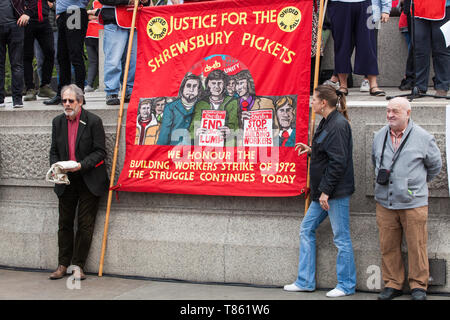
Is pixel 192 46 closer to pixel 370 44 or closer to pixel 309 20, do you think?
pixel 309 20

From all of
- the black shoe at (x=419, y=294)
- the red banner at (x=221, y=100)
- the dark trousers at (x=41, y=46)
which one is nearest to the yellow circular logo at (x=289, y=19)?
the red banner at (x=221, y=100)

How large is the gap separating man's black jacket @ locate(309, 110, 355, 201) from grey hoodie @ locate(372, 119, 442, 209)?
391mm

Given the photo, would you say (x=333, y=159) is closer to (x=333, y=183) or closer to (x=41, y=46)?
(x=333, y=183)

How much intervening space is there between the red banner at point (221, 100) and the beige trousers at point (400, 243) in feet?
3.09

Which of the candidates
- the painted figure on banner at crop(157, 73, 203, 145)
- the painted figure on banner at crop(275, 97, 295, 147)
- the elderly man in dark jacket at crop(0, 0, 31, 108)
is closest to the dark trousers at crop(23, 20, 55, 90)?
the elderly man in dark jacket at crop(0, 0, 31, 108)

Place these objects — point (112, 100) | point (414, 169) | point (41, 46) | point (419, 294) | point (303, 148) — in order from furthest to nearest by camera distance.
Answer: point (41, 46)
point (112, 100)
point (303, 148)
point (419, 294)
point (414, 169)

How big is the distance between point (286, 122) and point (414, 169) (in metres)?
1.44

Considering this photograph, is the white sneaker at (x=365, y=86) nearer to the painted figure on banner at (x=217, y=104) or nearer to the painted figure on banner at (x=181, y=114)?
the painted figure on banner at (x=217, y=104)

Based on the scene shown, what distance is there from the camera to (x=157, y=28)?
23.6 ft

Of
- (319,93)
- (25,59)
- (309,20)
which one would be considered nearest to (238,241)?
(319,93)

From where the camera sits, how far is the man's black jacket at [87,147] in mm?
6934

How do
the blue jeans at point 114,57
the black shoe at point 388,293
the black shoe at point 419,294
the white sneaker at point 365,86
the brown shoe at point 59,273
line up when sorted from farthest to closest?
the white sneaker at point 365,86 < the blue jeans at point 114,57 < the brown shoe at point 59,273 < the black shoe at point 388,293 < the black shoe at point 419,294

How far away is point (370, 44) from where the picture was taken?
7.57 meters

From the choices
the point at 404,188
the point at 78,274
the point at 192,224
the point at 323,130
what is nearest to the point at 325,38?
the point at 323,130
